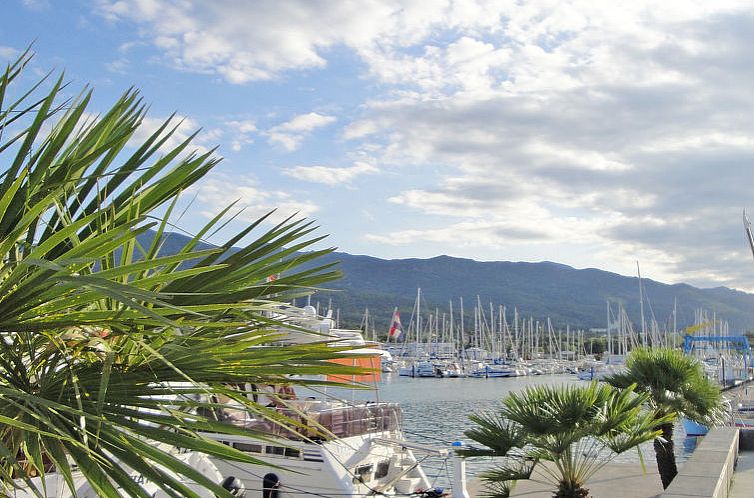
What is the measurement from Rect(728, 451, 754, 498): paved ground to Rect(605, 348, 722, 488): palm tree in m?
0.99

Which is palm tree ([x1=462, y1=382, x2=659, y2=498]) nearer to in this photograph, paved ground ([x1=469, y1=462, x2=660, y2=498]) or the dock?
the dock

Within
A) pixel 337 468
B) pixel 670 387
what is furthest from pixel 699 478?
pixel 337 468

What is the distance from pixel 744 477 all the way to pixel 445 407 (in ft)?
165

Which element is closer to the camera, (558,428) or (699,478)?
(699,478)

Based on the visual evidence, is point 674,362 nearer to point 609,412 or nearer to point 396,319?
point 609,412

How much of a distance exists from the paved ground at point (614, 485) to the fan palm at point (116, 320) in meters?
11.9

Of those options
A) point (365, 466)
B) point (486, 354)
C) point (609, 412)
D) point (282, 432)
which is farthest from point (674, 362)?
point (486, 354)

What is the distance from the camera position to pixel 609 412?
35.3ft

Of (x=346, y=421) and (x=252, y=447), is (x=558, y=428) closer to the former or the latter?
(x=346, y=421)

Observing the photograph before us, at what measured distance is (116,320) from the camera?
3051mm

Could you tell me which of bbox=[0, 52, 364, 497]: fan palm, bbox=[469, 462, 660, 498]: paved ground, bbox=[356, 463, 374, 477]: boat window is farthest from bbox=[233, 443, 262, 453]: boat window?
bbox=[0, 52, 364, 497]: fan palm

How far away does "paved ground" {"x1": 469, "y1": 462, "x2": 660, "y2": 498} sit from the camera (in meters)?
15.5

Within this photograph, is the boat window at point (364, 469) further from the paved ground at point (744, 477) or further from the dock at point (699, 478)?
the paved ground at point (744, 477)

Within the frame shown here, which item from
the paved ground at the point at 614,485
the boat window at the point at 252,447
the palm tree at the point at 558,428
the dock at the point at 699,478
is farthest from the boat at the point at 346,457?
the palm tree at the point at 558,428
